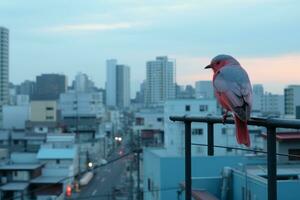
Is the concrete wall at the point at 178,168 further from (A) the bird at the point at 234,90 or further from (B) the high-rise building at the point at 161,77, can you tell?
(B) the high-rise building at the point at 161,77

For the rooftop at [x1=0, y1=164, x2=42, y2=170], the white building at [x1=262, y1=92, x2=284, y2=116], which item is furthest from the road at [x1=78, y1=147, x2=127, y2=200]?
the white building at [x1=262, y1=92, x2=284, y2=116]

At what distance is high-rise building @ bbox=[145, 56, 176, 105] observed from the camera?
77.4m

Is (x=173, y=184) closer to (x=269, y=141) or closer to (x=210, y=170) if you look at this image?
(x=210, y=170)

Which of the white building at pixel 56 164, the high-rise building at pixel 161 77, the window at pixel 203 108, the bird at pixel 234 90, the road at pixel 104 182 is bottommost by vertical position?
the road at pixel 104 182

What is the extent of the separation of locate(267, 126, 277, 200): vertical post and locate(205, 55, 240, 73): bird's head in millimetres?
900

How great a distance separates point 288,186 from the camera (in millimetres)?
6293

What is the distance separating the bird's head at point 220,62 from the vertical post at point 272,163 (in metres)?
0.90

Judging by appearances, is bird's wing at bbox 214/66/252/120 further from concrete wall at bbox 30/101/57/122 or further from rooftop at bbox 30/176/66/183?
concrete wall at bbox 30/101/57/122

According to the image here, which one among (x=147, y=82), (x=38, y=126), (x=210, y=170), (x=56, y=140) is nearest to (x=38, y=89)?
(x=147, y=82)

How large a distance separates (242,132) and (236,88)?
39 centimetres

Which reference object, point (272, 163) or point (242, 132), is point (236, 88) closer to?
point (242, 132)

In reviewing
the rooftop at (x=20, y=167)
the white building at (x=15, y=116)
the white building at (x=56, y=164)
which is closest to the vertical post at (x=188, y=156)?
the white building at (x=56, y=164)

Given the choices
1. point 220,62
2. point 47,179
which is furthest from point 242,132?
point 47,179

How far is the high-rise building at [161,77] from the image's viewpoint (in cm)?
7738
